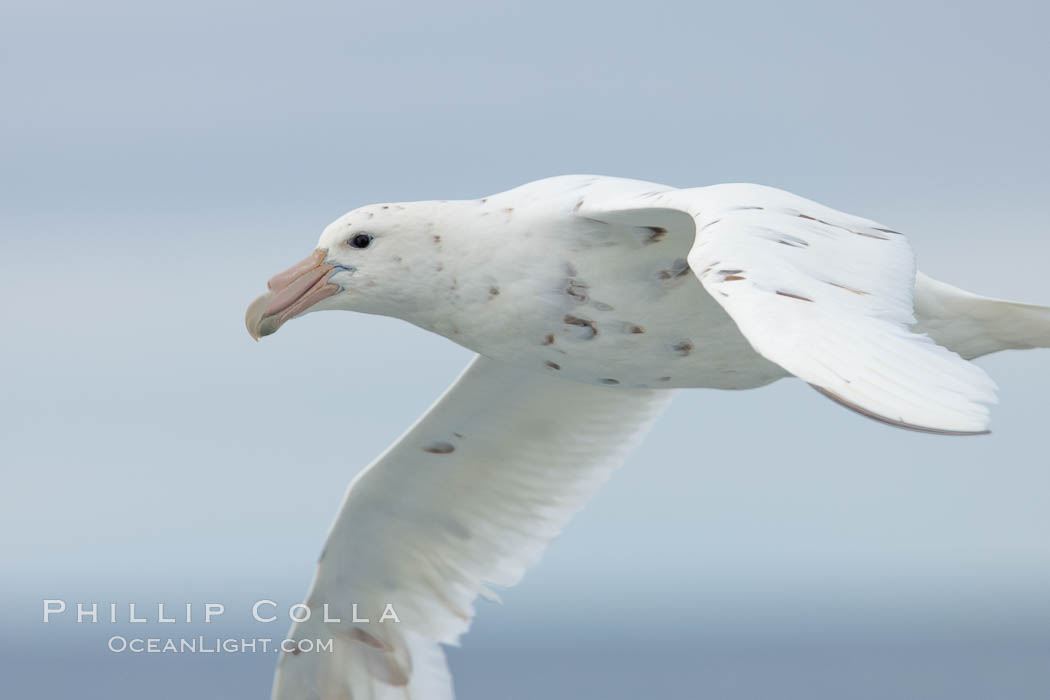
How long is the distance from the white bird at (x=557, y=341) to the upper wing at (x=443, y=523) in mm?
13

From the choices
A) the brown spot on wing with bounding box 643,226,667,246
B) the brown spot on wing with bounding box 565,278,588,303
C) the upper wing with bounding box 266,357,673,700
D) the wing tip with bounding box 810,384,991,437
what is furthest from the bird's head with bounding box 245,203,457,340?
the wing tip with bounding box 810,384,991,437

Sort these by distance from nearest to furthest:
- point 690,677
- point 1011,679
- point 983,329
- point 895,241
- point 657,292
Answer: point 895,241, point 657,292, point 983,329, point 1011,679, point 690,677

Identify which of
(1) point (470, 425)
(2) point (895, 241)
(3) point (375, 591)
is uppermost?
(2) point (895, 241)

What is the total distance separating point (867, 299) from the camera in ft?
22.2

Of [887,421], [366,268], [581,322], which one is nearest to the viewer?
[887,421]

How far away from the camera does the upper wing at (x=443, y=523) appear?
11.1 metres

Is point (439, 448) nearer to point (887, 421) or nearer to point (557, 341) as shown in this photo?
point (557, 341)

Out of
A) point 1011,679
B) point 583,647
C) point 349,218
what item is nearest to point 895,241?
point 349,218

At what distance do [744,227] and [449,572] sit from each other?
5016 millimetres

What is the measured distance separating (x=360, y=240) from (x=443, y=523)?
2.88 m

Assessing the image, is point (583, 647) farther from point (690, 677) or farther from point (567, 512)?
point (567, 512)

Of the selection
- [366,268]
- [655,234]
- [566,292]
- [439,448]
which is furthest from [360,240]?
[439,448]

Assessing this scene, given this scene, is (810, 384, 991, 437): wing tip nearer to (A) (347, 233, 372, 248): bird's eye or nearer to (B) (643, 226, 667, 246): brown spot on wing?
(B) (643, 226, 667, 246): brown spot on wing

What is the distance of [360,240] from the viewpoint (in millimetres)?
9203
